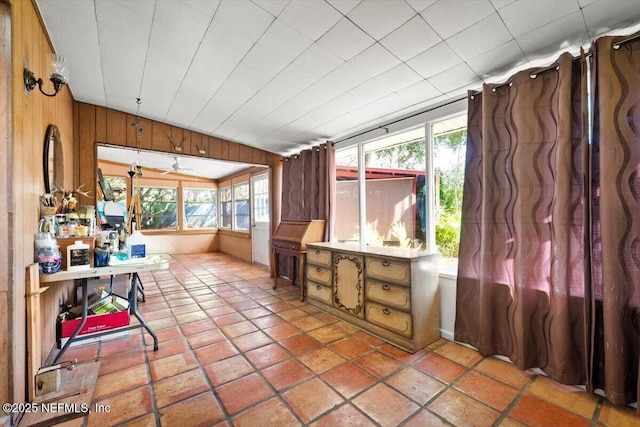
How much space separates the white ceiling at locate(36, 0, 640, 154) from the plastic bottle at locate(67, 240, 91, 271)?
161 centimetres

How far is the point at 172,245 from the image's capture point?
733cm

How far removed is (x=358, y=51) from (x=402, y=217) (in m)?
1.78

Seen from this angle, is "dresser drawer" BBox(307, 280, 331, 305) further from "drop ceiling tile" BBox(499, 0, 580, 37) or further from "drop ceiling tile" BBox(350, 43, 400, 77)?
"drop ceiling tile" BBox(499, 0, 580, 37)

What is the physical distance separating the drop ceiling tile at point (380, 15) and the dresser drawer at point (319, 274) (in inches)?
89.9

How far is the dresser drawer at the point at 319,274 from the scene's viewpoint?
9.97 feet

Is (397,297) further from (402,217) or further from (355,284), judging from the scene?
(402,217)

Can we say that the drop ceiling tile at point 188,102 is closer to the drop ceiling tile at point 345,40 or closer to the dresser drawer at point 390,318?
the drop ceiling tile at point 345,40

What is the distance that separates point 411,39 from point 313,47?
689 millimetres

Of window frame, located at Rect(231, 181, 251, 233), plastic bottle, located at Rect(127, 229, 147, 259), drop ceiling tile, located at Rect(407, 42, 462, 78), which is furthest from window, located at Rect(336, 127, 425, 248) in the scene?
window frame, located at Rect(231, 181, 251, 233)

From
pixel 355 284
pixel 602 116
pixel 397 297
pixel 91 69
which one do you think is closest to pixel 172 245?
pixel 91 69

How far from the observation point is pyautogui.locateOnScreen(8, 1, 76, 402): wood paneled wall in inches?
54.0

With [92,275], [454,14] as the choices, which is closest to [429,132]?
[454,14]

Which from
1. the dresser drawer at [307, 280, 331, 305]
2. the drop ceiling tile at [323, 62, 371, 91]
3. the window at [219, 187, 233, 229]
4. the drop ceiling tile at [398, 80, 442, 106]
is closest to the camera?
the drop ceiling tile at [323, 62, 371, 91]

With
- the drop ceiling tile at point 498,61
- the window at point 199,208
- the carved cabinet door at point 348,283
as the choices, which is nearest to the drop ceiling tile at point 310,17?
the drop ceiling tile at point 498,61
